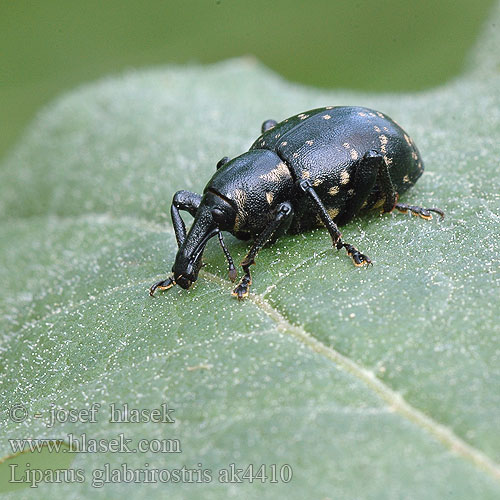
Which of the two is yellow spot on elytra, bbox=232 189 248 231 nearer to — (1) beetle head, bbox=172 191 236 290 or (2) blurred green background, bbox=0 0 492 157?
(1) beetle head, bbox=172 191 236 290

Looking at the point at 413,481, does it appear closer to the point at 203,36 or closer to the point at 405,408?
the point at 405,408

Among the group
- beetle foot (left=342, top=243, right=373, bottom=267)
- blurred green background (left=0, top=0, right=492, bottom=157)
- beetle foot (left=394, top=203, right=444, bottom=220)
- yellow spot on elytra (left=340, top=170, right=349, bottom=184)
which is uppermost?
yellow spot on elytra (left=340, top=170, right=349, bottom=184)

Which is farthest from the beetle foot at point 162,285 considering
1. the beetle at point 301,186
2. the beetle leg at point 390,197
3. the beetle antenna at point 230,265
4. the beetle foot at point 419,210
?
the beetle foot at point 419,210

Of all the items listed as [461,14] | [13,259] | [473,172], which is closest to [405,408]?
[473,172]

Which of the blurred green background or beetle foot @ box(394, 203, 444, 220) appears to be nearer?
beetle foot @ box(394, 203, 444, 220)

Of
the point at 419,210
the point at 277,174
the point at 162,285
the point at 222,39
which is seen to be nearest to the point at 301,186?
the point at 277,174

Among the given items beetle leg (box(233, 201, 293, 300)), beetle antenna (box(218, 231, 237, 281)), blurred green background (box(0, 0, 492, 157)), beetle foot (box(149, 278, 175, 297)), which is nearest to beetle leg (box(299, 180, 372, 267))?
beetle leg (box(233, 201, 293, 300))
